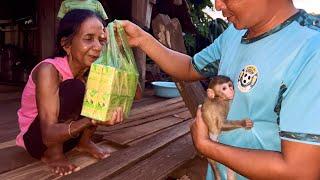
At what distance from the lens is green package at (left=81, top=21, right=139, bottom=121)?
1.71 meters

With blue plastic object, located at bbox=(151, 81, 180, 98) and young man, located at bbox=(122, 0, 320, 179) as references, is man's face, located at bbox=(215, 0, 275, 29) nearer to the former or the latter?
young man, located at bbox=(122, 0, 320, 179)

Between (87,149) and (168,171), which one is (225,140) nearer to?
(168,171)

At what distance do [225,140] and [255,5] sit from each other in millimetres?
496

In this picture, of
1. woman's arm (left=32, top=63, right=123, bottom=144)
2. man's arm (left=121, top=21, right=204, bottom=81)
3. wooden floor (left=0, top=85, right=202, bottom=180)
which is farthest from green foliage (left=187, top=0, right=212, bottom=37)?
man's arm (left=121, top=21, right=204, bottom=81)

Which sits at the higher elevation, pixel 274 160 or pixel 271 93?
pixel 271 93

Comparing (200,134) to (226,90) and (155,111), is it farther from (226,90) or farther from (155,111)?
(155,111)

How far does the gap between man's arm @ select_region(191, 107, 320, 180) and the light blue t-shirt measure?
0.03 meters

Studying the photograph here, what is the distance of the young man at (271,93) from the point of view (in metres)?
1.07

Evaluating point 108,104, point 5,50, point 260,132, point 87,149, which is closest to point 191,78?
point 108,104

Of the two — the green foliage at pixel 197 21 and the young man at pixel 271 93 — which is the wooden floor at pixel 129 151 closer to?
the young man at pixel 271 93

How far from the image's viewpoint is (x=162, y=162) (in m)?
2.79

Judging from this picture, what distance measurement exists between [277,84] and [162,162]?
1.74 meters

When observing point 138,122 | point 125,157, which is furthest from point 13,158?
point 138,122

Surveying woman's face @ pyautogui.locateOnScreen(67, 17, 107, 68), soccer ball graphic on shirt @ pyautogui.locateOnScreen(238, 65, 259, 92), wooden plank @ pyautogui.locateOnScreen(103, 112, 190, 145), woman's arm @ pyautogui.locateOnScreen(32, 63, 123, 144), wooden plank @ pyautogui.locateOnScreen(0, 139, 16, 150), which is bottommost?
wooden plank @ pyautogui.locateOnScreen(103, 112, 190, 145)
